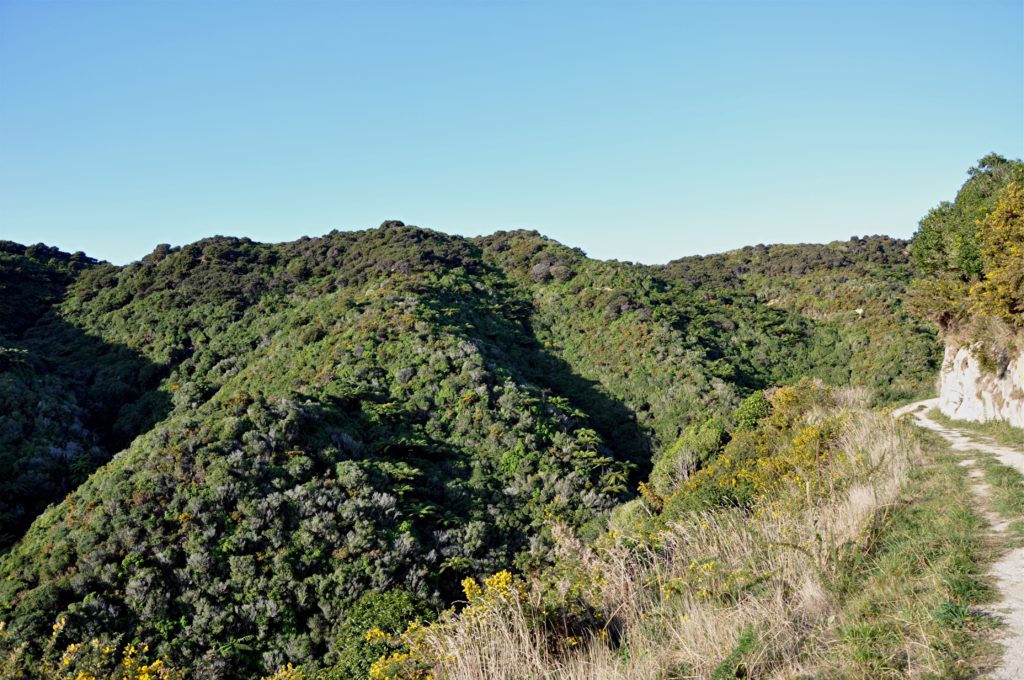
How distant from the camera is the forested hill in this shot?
13.3m

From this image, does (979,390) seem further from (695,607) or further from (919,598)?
(695,607)

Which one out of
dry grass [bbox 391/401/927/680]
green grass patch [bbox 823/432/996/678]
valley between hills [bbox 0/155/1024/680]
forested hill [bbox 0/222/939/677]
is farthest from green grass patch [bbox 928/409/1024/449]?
forested hill [bbox 0/222/939/677]

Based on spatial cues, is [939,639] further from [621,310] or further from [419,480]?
[621,310]

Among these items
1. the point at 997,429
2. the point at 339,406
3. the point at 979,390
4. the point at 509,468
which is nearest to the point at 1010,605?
the point at 997,429

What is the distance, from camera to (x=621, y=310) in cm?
3775

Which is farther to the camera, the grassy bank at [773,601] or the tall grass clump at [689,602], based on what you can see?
the tall grass clump at [689,602]

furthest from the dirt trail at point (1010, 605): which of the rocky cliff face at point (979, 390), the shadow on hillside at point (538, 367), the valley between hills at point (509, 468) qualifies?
the shadow on hillside at point (538, 367)

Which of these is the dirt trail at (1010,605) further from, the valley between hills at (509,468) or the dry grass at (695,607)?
the dry grass at (695,607)

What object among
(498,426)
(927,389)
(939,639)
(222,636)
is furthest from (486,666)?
(927,389)

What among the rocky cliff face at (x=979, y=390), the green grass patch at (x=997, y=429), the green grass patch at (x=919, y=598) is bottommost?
the green grass patch at (x=919, y=598)

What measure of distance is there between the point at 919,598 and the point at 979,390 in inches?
409

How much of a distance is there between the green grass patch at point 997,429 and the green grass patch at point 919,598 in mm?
4240

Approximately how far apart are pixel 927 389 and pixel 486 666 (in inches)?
973

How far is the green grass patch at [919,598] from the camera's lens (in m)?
3.62
